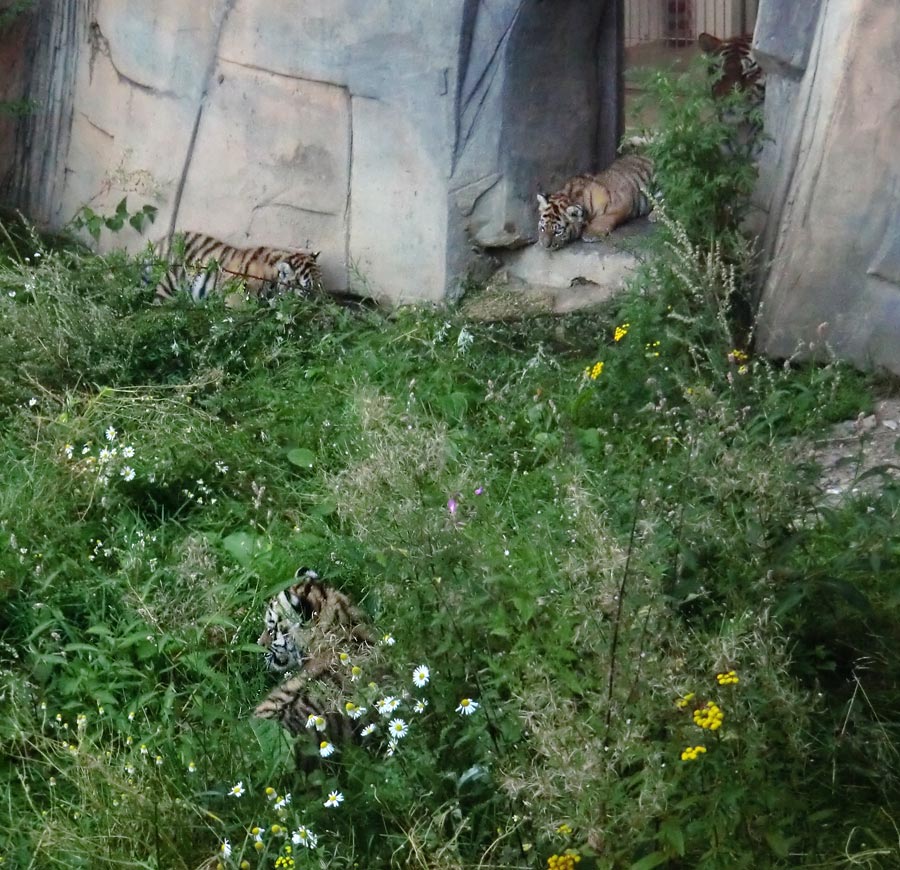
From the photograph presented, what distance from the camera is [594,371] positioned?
4.93m

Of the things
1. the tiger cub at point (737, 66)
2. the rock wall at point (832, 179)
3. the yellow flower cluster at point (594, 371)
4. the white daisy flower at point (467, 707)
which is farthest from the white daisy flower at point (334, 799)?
the tiger cub at point (737, 66)

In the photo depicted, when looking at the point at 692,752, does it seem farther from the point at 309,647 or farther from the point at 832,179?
the point at 832,179

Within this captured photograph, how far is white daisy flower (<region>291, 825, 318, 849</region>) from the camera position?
2581 millimetres

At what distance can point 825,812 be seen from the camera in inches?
100

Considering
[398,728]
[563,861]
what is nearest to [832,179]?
[398,728]

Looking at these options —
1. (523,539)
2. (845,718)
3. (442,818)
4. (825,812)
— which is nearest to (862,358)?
(523,539)

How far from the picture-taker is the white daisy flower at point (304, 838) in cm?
258

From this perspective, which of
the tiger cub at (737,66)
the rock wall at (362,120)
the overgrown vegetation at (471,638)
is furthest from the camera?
the tiger cub at (737,66)

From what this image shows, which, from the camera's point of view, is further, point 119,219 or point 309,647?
point 119,219

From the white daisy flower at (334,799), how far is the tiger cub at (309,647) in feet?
0.64

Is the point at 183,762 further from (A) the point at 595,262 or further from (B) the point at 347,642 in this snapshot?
(A) the point at 595,262

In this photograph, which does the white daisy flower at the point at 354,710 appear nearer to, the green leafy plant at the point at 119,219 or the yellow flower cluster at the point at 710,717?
the yellow flower cluster at the point at 710,717

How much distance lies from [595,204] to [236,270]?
2108mm

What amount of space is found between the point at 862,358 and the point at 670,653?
3.02m
